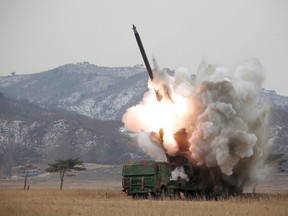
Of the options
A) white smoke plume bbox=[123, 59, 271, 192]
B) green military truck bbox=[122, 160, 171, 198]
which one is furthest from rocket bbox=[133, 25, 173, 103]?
green military truck bbox=[122, 160, 171, 198]

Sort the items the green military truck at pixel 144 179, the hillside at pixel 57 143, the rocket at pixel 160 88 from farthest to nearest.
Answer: the hillside at pixel 57 143, the rocket at pixel 160 88, the green military truck at pixel 144 179

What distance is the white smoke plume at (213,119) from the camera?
130ft

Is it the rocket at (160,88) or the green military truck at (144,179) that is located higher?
the rocket at (160,88)

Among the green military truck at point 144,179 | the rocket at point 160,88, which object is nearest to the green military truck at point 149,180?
the green military truck at point 144,179

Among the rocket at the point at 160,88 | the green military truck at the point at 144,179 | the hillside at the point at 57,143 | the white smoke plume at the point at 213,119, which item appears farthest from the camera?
the hillside at the point at 57,143

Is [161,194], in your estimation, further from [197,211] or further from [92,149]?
[92,149]

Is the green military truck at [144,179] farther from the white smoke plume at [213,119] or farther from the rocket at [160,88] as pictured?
the rocket at [160,88]

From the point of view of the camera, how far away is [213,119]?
39750mm

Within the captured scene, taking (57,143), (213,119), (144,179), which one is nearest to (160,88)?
(213,119)

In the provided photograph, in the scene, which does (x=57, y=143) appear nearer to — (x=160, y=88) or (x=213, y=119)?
(x=160, y=88)

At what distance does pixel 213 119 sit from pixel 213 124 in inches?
17.0

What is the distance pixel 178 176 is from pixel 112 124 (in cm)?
15362

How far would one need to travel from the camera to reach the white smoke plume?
130 ft

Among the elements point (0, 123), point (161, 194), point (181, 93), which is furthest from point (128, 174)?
point (0, 123)
